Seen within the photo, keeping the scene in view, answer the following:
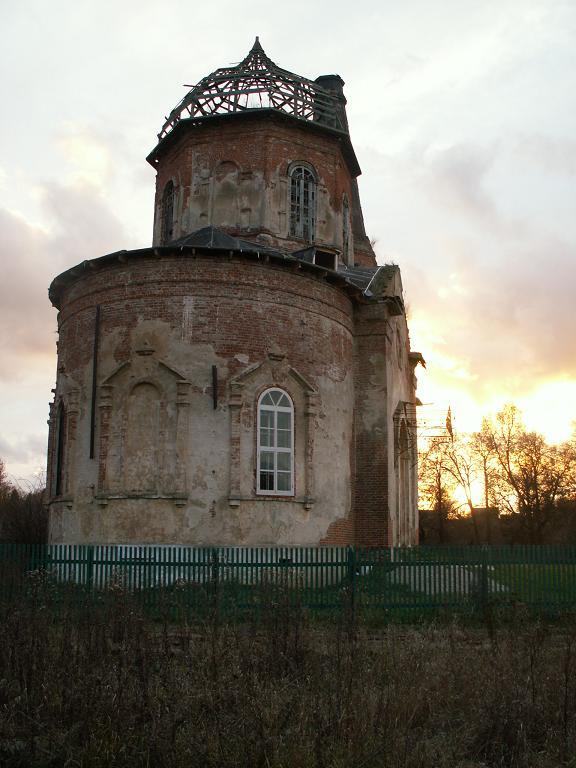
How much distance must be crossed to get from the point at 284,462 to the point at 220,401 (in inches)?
75.7

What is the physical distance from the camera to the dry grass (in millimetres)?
5898

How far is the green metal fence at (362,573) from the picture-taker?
1310 cm

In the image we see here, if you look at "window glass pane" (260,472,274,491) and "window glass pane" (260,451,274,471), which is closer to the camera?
"window glass pane" (260,472,274,491)

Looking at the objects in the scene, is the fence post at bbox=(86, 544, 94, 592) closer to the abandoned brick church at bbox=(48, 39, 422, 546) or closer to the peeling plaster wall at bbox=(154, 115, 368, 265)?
the abandoned brick church at bbox=(48, 39, 422, 546)

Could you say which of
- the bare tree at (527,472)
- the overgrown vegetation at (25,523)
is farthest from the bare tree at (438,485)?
the overgrown vegetation at (25,523)

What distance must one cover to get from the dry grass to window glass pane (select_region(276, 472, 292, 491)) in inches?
313

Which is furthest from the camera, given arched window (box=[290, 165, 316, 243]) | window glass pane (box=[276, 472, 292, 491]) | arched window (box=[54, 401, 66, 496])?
arched window (box=[290, 165, 316, 243])

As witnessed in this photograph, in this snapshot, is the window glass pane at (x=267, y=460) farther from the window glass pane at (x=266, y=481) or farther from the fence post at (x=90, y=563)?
the fence post at (x=90, y=563)

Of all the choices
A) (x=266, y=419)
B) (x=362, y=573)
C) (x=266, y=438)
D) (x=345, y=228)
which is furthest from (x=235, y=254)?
(x=345, y=228)

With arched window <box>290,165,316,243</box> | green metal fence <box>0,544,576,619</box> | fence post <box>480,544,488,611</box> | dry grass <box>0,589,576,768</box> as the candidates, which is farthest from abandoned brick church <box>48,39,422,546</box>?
dry grass <box>0,589,576,768</box>

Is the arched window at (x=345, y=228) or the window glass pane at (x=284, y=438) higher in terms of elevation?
the arched window at (x=345, y=228)

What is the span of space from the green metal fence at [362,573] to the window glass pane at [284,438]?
10.7ft

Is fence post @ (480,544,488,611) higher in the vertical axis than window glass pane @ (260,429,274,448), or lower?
lower

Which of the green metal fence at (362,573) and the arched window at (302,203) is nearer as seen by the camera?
the green metal fence at (362,573)
